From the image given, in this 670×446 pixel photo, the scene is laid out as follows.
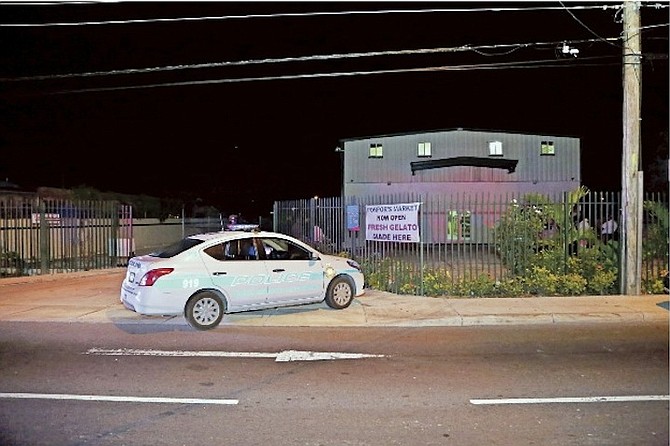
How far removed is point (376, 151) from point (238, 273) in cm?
2119

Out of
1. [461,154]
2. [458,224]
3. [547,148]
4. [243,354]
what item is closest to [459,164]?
[461,154]

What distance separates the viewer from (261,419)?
583 centimetres

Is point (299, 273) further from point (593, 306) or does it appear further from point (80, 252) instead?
point (80, 252)

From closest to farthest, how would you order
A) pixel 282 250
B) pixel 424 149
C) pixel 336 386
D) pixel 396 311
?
pixel 336 386 → pixel 282 250 → pixel 396 311 → pixel 424 149

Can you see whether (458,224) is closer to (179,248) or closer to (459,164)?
(179,248)

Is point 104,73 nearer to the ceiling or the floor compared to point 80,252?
nearer to the ceiling

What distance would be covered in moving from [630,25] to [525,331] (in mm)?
6907

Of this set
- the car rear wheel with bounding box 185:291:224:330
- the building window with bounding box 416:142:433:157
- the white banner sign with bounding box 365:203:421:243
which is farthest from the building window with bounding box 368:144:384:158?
the car rear wheel with bounding box 185:291:224:330

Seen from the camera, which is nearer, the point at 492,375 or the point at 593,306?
the point at 492,375

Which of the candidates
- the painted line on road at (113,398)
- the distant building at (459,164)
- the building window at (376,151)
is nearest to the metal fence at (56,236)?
the painted line on road at (113,398)

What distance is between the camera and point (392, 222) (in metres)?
14.5

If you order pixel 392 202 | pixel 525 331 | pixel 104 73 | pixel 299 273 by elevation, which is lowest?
pixel 525 331

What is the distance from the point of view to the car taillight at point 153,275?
995 centimetres

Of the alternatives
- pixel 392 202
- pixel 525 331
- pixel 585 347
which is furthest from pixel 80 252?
pixel 585 347
